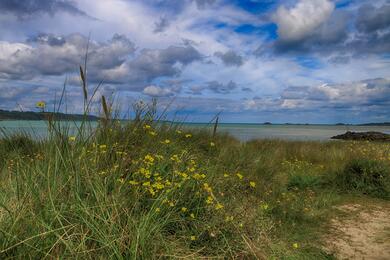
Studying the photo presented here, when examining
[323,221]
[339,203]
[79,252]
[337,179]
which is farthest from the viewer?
[337,179]

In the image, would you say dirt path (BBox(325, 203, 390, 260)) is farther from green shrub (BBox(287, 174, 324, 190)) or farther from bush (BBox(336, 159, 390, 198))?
green shrub (BBox(287, 174, 324, 190))

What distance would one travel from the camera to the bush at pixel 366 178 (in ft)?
29.9

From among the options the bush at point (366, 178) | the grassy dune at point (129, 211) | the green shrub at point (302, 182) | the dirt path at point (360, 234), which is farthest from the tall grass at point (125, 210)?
the bush at point (366, 178)

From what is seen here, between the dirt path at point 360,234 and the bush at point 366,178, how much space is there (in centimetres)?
127

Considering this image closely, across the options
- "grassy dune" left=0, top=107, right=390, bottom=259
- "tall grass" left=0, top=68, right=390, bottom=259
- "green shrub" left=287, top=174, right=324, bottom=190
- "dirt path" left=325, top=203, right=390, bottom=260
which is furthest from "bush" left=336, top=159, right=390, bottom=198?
"tall grass" left=0, top=68, right=390, bottom=259

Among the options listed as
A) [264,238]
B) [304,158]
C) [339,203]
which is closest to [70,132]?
[264,238]

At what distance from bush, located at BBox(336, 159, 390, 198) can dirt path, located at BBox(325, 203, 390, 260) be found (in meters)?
1.27

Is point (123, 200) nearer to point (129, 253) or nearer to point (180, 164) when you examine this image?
point (129, 253)

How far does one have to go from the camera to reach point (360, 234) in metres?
6.07

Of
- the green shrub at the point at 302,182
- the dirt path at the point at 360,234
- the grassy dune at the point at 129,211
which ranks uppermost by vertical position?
the grassy dune at the point at 129,211

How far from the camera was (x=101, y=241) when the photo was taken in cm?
302

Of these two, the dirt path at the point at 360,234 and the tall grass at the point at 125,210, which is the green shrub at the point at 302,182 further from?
→ the tall grass at the point at 125,210

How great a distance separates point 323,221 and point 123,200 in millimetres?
4335

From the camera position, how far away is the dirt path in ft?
17.2
